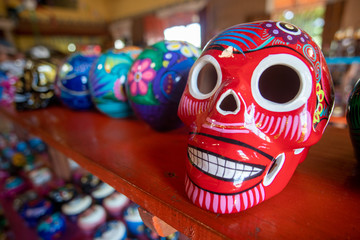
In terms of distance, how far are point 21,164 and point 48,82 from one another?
692 millimetres

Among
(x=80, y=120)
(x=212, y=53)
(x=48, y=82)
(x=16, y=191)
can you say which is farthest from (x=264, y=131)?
(x=16, y=191)

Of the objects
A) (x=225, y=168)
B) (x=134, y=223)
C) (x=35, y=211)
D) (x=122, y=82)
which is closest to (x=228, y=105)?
(x=225, y=168)

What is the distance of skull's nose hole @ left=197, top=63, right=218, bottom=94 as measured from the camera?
1.42 feet

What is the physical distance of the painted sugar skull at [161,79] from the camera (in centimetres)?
53

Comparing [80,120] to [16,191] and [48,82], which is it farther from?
[16,191]

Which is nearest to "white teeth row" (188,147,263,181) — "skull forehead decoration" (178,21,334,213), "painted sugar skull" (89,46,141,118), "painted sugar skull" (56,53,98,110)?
"skull forehead decoration" (178,21,334,213)

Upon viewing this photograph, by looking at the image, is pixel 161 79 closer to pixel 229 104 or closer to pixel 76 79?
pixel 229 104

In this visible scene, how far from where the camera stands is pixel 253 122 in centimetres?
29

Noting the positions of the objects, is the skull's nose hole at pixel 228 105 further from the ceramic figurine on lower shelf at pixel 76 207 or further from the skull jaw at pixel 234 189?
the ceramic figurine on lower shelf at pixel 76 207

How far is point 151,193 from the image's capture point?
345 mm

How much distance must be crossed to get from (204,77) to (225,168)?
21cm

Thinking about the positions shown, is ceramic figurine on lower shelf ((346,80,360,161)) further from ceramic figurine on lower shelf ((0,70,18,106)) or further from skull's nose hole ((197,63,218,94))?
ceramic figurine on lower shelf ((0,70,18,106))

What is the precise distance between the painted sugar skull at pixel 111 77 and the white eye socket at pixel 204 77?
1.10 feet

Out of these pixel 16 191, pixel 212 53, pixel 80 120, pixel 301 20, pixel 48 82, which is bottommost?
pixel 16 191
